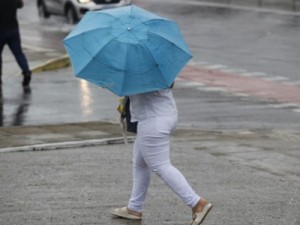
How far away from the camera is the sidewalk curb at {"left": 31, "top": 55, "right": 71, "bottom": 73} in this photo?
20.3 m

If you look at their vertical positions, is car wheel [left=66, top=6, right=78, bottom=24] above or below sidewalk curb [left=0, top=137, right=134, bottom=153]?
below

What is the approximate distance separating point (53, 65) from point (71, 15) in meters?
10.7

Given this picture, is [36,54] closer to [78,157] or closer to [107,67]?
[78,157]

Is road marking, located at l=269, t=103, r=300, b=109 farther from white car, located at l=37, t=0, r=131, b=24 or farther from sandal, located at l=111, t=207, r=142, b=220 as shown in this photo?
white car, located at l=37, t=0, r=131, b=24

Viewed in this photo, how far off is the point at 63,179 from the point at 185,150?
7.17 feet

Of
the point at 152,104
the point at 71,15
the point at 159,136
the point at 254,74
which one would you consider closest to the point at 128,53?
the point at 152,104

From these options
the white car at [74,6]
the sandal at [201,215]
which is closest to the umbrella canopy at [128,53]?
the sandal at [201,215]

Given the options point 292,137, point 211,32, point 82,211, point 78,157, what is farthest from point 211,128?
point 211,32

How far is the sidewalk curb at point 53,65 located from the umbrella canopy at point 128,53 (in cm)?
1194

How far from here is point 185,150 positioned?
12.3 metres

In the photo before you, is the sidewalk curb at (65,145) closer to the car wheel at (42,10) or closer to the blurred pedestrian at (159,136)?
the blurred pedestrian at (159,136)

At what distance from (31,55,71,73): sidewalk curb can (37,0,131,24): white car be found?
383 inches

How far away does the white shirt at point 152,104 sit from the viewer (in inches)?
331

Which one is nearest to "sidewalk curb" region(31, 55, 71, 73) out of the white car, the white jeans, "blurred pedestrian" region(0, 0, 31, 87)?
"blurred pedestrian" region(0, 0, 31, 87)
